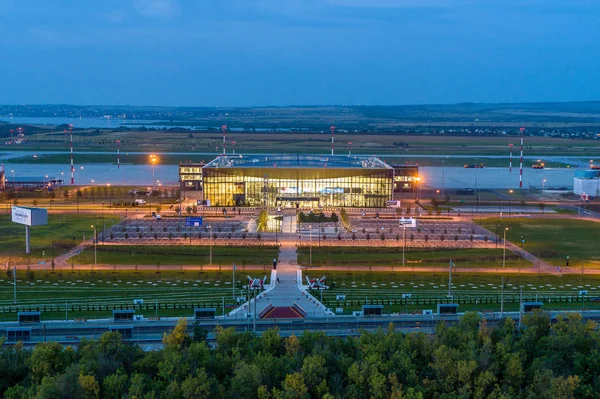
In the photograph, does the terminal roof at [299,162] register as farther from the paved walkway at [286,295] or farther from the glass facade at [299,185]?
the paved walkway at [286,295]

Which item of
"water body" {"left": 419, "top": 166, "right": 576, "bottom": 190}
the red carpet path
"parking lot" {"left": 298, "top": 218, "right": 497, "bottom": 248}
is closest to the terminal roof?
"water body" {"left": 419, "top": 166, "right": 576, "bottom": 190}

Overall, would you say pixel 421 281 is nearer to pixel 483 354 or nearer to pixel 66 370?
pixel 483 354

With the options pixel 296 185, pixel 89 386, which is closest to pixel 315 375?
pixel 89 386

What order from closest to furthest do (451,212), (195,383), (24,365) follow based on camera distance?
(195,383)
(24,365)
(451,212)

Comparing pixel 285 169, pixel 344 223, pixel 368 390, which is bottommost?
pixel 368 390

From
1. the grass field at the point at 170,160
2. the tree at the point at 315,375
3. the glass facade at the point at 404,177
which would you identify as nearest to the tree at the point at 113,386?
the tree at the point at 315,375

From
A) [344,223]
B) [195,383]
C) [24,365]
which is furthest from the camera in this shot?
[344,223]

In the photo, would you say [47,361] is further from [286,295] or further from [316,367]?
[286,295]

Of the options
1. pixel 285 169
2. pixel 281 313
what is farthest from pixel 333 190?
pixel 281 313
